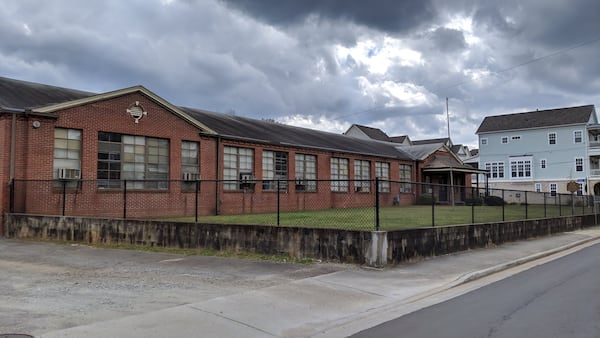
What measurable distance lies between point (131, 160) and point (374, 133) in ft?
189

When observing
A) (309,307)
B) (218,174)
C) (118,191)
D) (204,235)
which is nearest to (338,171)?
(218,174)

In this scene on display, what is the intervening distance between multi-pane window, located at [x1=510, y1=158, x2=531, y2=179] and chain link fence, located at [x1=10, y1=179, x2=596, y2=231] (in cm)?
2869

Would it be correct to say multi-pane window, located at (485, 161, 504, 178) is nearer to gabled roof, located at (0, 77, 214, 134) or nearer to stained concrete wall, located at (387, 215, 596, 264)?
stained concrete wall, located at (387, 215, 596, 264)

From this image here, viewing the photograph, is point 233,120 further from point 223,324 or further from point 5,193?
point 223,324

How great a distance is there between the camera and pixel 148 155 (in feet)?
67.8

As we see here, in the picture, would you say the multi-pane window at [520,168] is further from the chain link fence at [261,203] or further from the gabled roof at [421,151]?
the chain link fence at [261,203]

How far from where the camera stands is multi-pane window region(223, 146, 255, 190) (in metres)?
23.8

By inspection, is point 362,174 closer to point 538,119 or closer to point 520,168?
point 520,168

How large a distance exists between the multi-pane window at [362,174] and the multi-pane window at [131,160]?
48.3 feet

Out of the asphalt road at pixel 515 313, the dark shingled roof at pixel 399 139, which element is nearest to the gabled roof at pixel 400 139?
the dark shingled roof at pixel 399 139

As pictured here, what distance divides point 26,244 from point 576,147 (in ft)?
197

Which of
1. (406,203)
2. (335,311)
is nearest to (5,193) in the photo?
(335,311)

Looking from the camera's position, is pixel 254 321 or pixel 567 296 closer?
pixel 254 321

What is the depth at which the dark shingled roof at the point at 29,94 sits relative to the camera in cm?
1757
